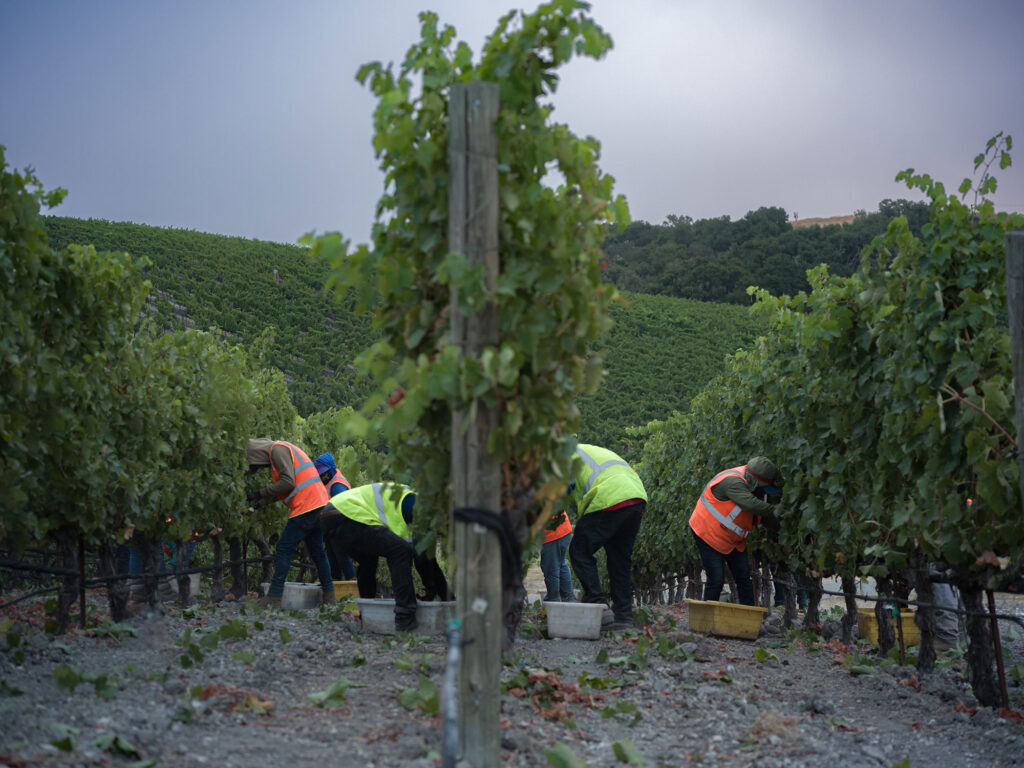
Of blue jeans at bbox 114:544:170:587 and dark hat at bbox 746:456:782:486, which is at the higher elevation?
dark hat at bbox 746:456:782:486

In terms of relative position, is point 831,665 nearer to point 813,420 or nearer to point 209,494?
point 813,420

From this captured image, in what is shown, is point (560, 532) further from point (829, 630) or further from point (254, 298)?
point (254, 298)

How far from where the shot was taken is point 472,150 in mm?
3188

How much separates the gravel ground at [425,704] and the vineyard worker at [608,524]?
0.62 metres

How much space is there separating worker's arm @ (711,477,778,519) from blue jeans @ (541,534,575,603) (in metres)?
1.55

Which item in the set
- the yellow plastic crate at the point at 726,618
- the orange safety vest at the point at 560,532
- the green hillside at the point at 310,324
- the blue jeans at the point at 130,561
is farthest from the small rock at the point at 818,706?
the green hillside at the point at 310,324

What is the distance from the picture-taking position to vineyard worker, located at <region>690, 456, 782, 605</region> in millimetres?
7648

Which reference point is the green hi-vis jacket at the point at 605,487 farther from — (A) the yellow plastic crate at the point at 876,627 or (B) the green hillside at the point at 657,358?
(B) the green hillside at the point at 657,358

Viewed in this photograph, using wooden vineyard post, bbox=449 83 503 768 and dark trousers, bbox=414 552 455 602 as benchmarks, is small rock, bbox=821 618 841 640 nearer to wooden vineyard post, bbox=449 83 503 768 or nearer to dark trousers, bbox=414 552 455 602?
dark trousers, bbox=414 552 455 602

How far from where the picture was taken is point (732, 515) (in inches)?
307

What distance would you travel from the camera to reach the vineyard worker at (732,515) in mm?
7648

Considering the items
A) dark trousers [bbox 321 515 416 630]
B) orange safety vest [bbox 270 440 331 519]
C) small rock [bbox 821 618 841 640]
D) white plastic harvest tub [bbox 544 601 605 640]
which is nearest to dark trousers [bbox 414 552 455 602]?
dark trousers [bbox 321 515 416 630]

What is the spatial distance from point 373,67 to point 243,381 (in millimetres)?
6232

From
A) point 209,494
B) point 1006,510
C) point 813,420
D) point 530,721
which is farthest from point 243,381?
point 1006,510
